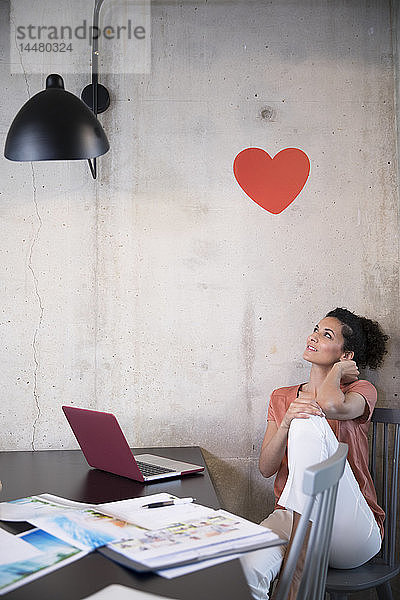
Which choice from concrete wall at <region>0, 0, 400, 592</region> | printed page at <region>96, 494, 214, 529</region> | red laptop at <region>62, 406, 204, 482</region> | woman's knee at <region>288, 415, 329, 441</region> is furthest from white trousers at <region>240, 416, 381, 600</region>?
concrete wall at <region>0, 0, 400, 592</region>

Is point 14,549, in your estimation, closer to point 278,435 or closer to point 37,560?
point 37,560

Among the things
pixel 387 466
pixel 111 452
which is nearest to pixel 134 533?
pixel 111 452

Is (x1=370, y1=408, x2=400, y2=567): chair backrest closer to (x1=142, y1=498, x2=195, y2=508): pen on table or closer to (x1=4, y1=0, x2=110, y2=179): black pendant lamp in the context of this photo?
(x1=142, y1=498, x2=195, y2=508): pen on table

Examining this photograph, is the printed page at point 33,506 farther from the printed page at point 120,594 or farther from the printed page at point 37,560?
the printed page at point 120,594

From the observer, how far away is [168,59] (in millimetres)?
2475

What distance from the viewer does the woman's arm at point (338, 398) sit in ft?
6.93

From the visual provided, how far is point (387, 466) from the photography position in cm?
245

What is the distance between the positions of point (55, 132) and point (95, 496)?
3.15 feet

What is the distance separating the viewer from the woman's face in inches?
90.4

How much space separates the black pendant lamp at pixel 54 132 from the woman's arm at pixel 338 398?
1.03 metres

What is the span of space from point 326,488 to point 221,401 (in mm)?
1283

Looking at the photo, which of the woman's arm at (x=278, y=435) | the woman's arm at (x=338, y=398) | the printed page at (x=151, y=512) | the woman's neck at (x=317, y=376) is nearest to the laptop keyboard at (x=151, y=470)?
the printed page at (x=151, y=512)

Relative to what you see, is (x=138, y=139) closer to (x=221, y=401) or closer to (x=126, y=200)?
(x=126, y=200)

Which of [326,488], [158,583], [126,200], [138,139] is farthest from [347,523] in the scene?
[138,139]
